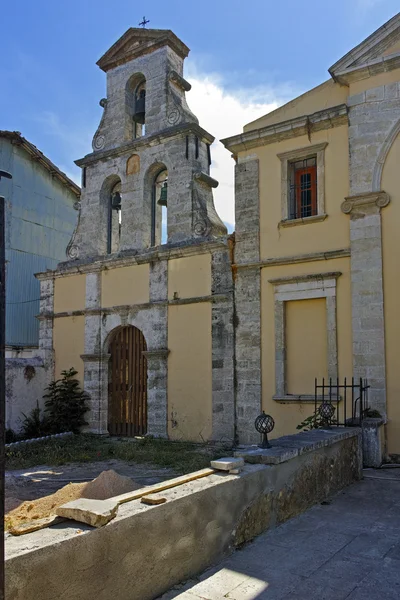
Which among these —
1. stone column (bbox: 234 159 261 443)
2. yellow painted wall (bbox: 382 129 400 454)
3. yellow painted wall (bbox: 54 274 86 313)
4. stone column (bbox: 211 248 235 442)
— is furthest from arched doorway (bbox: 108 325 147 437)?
yellow painted wall (bbox: 382 129 400 454)

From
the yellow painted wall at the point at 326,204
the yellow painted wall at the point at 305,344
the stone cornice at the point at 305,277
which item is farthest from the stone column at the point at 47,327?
the yellow painted wall at the point at 305,344

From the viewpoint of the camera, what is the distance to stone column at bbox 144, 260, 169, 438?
Answer: 1240 centimetres

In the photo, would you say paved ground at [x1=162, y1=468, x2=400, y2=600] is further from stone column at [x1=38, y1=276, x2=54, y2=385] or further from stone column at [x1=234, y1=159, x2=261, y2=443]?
stone column at [x1=38, y1=276, x2=54, y2=385]

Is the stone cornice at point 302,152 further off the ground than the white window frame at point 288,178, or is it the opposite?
the stone cornice at point 302,152

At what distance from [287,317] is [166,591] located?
7605mm

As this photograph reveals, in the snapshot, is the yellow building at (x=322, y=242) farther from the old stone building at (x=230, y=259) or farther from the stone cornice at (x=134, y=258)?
the stone cornice at (x=134, y=258)

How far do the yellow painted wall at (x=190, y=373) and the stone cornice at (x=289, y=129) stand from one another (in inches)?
140

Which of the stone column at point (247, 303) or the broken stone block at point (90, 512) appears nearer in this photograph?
the broken stone block at point (90, 512)

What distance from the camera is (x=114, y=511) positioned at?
10.9 feet

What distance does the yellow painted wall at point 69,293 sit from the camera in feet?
47.3

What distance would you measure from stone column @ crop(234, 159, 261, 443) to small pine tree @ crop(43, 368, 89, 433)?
4.58m

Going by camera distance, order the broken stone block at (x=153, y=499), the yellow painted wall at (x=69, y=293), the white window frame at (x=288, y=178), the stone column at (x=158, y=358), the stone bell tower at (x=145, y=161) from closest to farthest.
A: the broken stone block at (x=153, y=499) < the white window frame at (x=288, y=178) < the stone column at (x=158, y=358) < the stone bell tower at (x=145, y=161) < the yellow painted wall at (x=69, y=293)

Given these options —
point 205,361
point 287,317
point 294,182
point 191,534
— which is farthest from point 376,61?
point 191,534

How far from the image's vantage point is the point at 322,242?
10.4 metres
